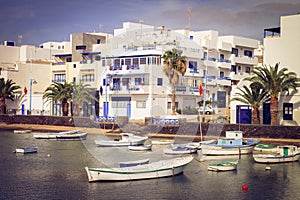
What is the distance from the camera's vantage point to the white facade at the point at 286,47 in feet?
175

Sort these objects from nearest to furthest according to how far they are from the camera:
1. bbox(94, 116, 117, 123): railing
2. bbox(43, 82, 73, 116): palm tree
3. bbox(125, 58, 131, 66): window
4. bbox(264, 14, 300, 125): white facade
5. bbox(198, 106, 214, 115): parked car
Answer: bbox(264, 14, 300, 125): white facade, bbox(198, 106, 214, 115): parked car, bbox(94, 116, 117, 123): railing, bbox(125, 58, 131, 66): window, bbox(43, 82, 73, 116): palm tree

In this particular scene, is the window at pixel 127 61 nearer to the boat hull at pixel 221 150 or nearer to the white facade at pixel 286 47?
the white facade at pixel 286 47

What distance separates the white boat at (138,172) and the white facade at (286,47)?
22.8 meters

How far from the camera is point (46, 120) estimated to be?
69438mm

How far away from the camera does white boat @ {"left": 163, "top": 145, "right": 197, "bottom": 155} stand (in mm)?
43750

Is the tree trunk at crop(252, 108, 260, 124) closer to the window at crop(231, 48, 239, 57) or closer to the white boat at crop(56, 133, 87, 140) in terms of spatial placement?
the white boat at crop(56, 133, 87, 140)

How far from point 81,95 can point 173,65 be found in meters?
13.7

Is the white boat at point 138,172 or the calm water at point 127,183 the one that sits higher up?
the white boat at point 138,172

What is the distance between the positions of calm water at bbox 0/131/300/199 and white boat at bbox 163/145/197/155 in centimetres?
76

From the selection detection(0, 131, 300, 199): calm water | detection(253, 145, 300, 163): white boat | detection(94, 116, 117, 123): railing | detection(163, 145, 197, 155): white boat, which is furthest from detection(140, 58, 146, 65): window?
detection(253, 145, 300, 163): white boat

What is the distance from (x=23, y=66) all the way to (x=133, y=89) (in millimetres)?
22850

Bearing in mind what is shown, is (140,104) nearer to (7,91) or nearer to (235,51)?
(235,51)

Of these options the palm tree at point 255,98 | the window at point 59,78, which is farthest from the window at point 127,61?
the palm tree at point 255,98

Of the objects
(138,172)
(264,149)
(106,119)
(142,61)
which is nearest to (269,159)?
(264,149)
